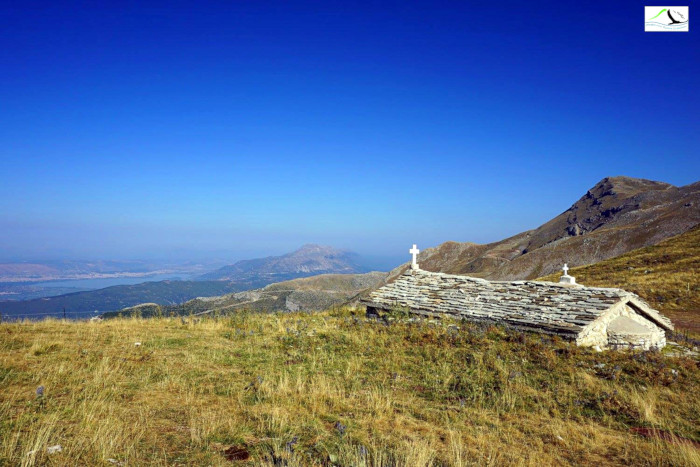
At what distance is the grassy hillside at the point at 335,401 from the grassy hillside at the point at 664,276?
15234 mm

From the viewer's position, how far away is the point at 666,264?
39.0m

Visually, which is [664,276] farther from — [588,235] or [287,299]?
[287,299]

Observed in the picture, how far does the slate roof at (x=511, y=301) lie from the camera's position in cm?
1393

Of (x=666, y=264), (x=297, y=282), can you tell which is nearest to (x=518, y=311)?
(x=666, y=264)

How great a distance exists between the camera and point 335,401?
761 cm

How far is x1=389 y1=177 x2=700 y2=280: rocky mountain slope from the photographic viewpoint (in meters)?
60.4

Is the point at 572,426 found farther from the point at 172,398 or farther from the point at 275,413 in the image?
the point at 172,398

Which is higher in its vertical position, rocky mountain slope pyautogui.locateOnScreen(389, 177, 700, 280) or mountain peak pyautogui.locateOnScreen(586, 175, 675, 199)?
mountain peak pyautogui.locateOnScreen(586, 175, 675, 199)

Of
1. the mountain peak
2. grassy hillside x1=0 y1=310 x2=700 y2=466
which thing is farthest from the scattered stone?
the mountain peak

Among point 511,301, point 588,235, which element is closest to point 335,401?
point 511,301

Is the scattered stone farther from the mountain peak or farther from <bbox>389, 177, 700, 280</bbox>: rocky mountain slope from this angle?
the mountain peak

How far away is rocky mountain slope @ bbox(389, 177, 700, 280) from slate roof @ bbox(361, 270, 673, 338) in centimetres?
4504

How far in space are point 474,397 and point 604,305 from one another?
858cm

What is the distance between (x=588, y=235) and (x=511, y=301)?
207ft
